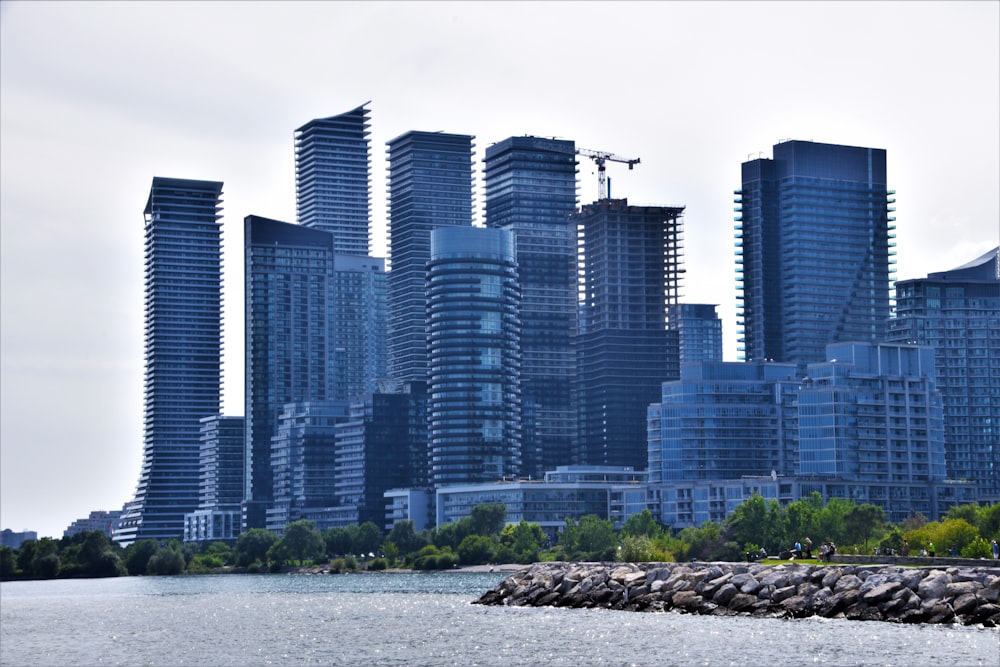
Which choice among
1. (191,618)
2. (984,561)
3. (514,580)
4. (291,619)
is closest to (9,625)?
(191,618)

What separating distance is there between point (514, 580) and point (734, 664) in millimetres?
74360

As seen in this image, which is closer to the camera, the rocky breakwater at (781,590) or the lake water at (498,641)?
the lake water at (498,641)

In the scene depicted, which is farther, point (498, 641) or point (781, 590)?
point (781, 590)

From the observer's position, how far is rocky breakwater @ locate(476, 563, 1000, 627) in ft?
407

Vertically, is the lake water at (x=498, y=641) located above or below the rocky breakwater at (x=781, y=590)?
below

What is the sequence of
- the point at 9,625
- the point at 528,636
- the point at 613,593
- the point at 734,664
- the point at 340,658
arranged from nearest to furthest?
the point at 734,664 → the point at 340,658 → the point at 528,636 → the point at 613,593 → the point at 9,625

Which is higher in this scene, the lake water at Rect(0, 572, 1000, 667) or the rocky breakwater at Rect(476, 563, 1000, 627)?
the rocky breakwater at Rect(476, 563, 1000, 627)

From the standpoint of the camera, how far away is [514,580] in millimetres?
177000

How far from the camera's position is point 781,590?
13838 centimetres

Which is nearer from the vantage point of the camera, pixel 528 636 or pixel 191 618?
pixel 528 636

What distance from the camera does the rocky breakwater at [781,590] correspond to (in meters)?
124

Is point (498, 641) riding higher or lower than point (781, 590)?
lower

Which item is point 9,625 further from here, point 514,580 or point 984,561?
point 984,561

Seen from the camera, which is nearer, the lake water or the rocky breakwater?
the lake water
